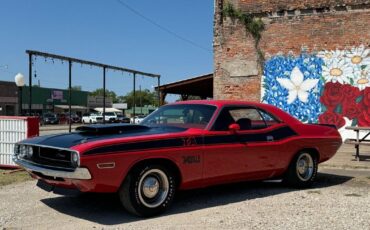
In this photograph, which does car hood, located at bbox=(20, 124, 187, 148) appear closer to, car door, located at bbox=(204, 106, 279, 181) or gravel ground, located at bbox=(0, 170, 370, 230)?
car door, located at bbox=(204, 106, 279, 181)

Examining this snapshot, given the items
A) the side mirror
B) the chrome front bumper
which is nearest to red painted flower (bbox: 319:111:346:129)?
the side mirror

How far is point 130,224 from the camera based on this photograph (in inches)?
214

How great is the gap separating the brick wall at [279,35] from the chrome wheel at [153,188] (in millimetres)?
10657

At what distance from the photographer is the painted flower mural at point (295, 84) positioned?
1539cm

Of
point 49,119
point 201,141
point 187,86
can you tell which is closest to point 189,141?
point 201,141

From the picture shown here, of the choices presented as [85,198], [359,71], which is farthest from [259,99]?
[85,198]

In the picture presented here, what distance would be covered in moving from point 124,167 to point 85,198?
1.67m

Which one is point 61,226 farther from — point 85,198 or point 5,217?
point 85,198

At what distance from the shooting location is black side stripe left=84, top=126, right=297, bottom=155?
5.45 metres

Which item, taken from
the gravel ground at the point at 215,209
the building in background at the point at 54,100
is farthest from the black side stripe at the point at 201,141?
the building in background at the point at 54,100

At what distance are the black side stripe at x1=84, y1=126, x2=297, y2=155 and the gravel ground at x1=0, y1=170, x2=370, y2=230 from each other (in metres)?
0.86

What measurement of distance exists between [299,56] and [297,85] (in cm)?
96

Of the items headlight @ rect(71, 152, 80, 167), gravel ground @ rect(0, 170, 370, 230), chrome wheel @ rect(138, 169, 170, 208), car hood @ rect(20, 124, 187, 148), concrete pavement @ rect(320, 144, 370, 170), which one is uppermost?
car hood @ rect(20, 124, 187, 148)

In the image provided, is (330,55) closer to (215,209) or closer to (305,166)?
(305,166)
